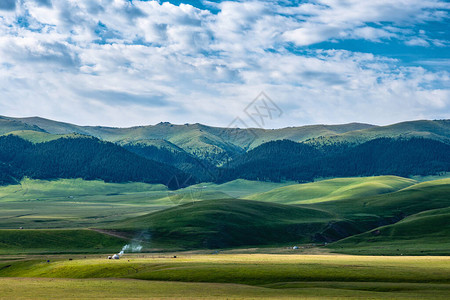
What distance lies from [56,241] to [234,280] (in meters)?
94.6

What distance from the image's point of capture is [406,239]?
178 meters

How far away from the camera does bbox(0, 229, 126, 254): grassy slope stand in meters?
151

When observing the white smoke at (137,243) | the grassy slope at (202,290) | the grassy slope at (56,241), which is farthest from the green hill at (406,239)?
the grassy slope at (202,290)

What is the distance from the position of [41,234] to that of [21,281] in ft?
289

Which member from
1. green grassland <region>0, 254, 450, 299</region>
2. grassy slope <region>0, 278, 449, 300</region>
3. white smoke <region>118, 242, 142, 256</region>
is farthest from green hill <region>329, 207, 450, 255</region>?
grassy slope <region>0, 278, 449, 300</region>

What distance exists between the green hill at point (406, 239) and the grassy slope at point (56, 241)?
231 ft

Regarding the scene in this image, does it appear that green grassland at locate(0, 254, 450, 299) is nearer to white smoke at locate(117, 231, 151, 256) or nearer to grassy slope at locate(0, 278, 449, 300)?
grassy slope at locate(0, 278, 449, 300)

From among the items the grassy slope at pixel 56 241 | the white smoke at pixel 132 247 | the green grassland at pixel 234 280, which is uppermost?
the green grassland at pixel 234 280

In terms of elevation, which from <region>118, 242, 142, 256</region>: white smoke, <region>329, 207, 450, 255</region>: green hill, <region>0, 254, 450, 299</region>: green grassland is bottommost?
<region>329, 207, 450, 255</region>: green hill

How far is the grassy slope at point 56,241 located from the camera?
151 m

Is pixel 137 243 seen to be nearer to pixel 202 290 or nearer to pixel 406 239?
pixel 406 239

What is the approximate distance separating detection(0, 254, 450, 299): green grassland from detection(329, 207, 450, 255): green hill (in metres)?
49.9

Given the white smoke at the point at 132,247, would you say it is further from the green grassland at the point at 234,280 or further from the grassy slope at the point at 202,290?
the grassy slope at the point at 202,290

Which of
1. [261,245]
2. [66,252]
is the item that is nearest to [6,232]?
[66,252]
